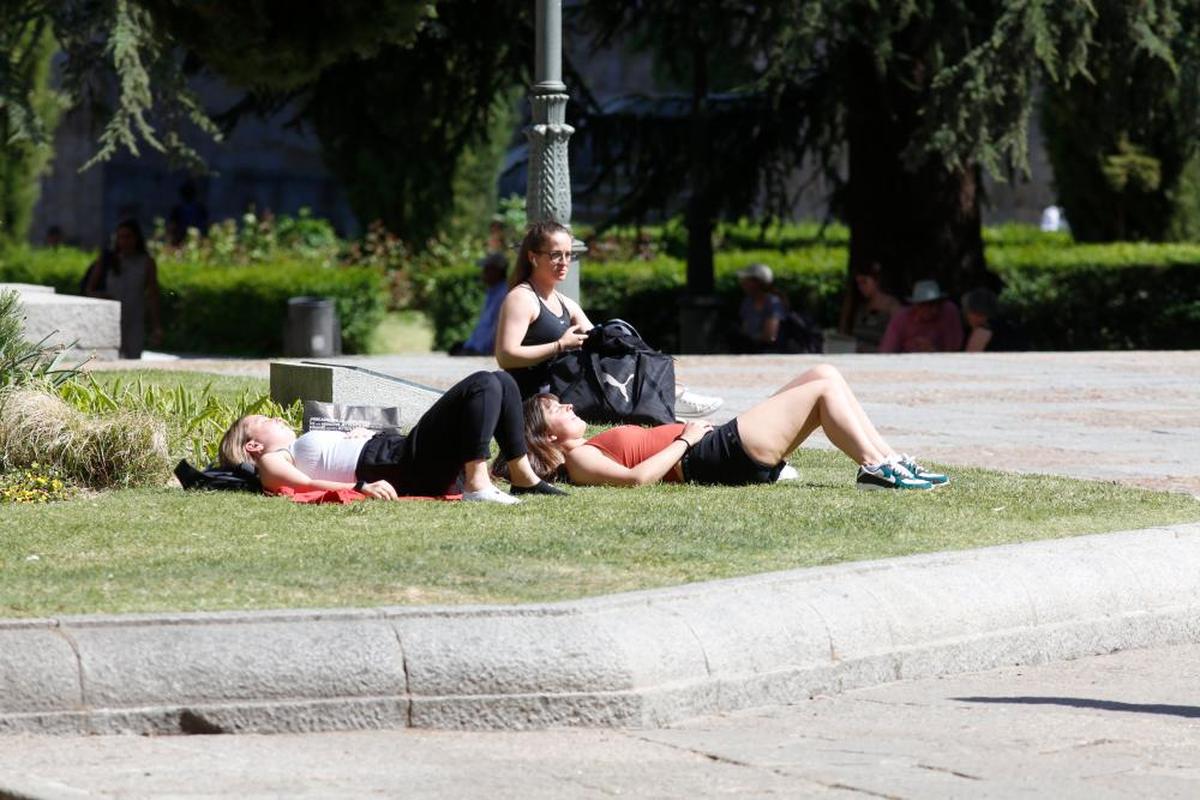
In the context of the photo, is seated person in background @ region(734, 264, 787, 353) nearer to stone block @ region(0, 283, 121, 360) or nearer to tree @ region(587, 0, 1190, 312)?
tree @ region(587, 0, 1190, 312)

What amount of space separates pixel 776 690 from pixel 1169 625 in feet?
5.51

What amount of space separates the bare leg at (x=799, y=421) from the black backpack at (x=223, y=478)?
1.97m

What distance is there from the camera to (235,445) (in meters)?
8.35

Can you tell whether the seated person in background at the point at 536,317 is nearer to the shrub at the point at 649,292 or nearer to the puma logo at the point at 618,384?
the puma logo at the point at 618,384

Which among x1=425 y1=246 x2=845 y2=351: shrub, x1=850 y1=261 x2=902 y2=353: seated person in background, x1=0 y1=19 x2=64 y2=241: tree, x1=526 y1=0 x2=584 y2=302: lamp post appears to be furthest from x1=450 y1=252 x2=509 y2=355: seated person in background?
x1=0 y1=19 x2=64 y2=241: tree

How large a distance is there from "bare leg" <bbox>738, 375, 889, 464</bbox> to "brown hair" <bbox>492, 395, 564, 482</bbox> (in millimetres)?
769

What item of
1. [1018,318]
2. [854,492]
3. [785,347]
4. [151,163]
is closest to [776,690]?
[854,492]

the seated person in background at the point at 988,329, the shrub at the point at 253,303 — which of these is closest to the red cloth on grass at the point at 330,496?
the seated person in background at the point at 988,329

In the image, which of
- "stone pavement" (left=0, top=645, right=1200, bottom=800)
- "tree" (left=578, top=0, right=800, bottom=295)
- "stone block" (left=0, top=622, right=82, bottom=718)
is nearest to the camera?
"stone pavement" (left=0, top=645, right=1200, bottom=800)

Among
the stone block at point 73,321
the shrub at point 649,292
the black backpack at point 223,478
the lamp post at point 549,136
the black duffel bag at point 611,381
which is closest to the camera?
the black backpack at point 223,478

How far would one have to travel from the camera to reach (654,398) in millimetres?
9867

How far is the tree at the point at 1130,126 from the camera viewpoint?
17.4 m

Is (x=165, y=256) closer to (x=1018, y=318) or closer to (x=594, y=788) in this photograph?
(x=1018, y=318)

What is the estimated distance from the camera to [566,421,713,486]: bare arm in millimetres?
8500
